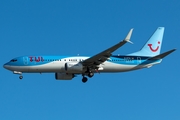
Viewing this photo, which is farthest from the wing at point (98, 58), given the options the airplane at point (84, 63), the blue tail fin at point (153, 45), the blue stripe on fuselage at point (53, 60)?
the blue tail fin at point (153, 45)

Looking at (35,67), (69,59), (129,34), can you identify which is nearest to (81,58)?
(69,59)

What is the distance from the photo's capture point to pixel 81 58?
80.2 m

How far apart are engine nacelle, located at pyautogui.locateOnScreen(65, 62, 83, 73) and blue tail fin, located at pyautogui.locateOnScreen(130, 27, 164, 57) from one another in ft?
34.4

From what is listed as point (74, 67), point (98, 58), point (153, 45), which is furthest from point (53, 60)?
point (153, 45)

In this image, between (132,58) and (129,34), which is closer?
(129,34)

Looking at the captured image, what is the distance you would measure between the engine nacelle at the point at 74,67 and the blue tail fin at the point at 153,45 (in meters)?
10.5

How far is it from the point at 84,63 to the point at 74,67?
1.83 metres

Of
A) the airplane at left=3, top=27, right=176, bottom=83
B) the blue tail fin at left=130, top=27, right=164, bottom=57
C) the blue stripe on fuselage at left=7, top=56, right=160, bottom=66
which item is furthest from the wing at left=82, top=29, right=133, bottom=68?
the blue tail fin at left=130, top=27, right=164, bottom=57

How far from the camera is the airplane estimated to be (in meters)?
77.2

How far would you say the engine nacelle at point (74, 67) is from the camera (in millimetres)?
77588

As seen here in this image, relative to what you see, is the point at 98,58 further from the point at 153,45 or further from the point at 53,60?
the point at 153,45

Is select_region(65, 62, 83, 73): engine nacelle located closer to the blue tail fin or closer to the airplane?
the airplane

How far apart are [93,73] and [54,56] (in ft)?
21.7

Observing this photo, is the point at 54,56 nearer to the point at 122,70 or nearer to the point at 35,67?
the point at 35,67
